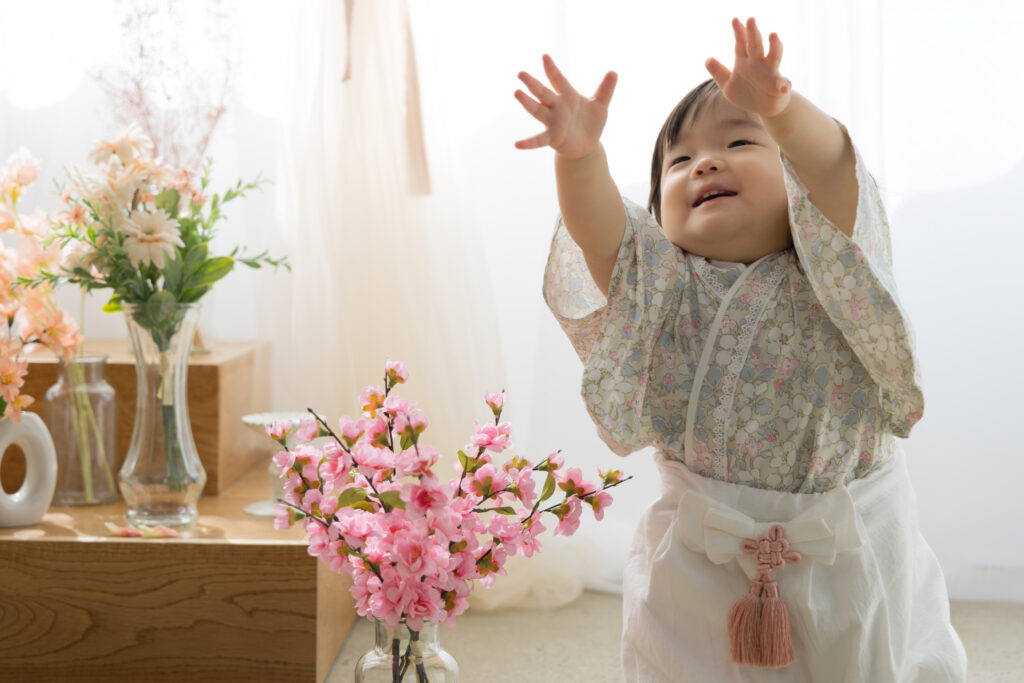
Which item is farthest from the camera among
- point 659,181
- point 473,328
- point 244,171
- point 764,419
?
point 244,171

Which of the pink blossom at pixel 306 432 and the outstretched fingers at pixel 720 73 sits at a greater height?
the outstretched fingers at pixel 720 73

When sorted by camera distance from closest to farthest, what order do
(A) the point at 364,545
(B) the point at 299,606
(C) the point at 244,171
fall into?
(A) the point at 364,545
(B) the point at 299,606
(C) the point at 244,171

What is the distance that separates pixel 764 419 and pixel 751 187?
206 mm

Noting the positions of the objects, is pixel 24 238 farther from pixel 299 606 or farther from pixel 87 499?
pixel 299 606

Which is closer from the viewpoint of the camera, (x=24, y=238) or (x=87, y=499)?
(x=24, y=238)

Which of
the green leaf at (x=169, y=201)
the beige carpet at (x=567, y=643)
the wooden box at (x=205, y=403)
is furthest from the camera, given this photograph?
the wooden box at (x=205, y=403)

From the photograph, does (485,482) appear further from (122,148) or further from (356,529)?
(122,148)

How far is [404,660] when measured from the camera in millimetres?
689

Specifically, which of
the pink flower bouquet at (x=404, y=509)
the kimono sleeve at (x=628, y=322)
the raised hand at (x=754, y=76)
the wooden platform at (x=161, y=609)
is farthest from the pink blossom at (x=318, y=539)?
the wooden platform at (x=161, y=609)

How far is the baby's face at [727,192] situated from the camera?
92cm

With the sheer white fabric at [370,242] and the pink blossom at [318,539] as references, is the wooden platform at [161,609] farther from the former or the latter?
the pink blossom at [318,539]

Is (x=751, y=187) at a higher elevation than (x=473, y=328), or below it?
higher

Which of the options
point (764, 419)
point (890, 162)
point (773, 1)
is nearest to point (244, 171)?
point (773, 1)

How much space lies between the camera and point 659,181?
1050 millimetres
